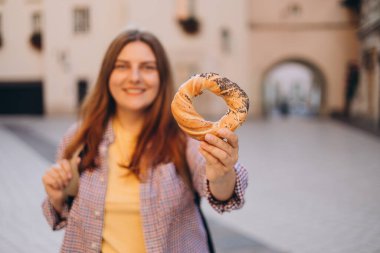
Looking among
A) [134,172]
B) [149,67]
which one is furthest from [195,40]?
[134,172]

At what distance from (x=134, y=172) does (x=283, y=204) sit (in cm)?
398

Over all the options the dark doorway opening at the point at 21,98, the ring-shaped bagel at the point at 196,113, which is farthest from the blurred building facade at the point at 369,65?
the dark doorway opening at the point at 21,98

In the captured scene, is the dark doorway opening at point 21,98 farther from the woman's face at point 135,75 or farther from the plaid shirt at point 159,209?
the plaid shirt at point 159,209

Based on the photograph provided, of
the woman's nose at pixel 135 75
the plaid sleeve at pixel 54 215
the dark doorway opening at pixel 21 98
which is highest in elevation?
the woman's nose at pixel 135 75

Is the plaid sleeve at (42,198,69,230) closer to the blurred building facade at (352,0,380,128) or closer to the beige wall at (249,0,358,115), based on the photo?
the blurred building facade at (352,0,380,128)

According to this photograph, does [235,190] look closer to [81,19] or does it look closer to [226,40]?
[226,40]

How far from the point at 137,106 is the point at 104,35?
2110 cm

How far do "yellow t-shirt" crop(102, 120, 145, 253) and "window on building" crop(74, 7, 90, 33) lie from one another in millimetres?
22041

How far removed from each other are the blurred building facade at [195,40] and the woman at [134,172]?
19.0 m

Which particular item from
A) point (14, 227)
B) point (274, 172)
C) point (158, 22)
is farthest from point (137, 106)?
point (158, 22)

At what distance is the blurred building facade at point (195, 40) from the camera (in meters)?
21.4

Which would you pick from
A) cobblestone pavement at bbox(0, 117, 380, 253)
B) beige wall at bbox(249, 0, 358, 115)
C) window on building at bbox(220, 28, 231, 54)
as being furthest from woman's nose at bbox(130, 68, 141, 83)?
beige wall at bbox(249, 0, 358, 115)

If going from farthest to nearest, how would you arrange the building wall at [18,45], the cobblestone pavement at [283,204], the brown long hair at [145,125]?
the building wall at [18,45], the cobblestone pavement at [283,204], the brown long hair at [145,125]

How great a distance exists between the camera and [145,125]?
222 centimetres
